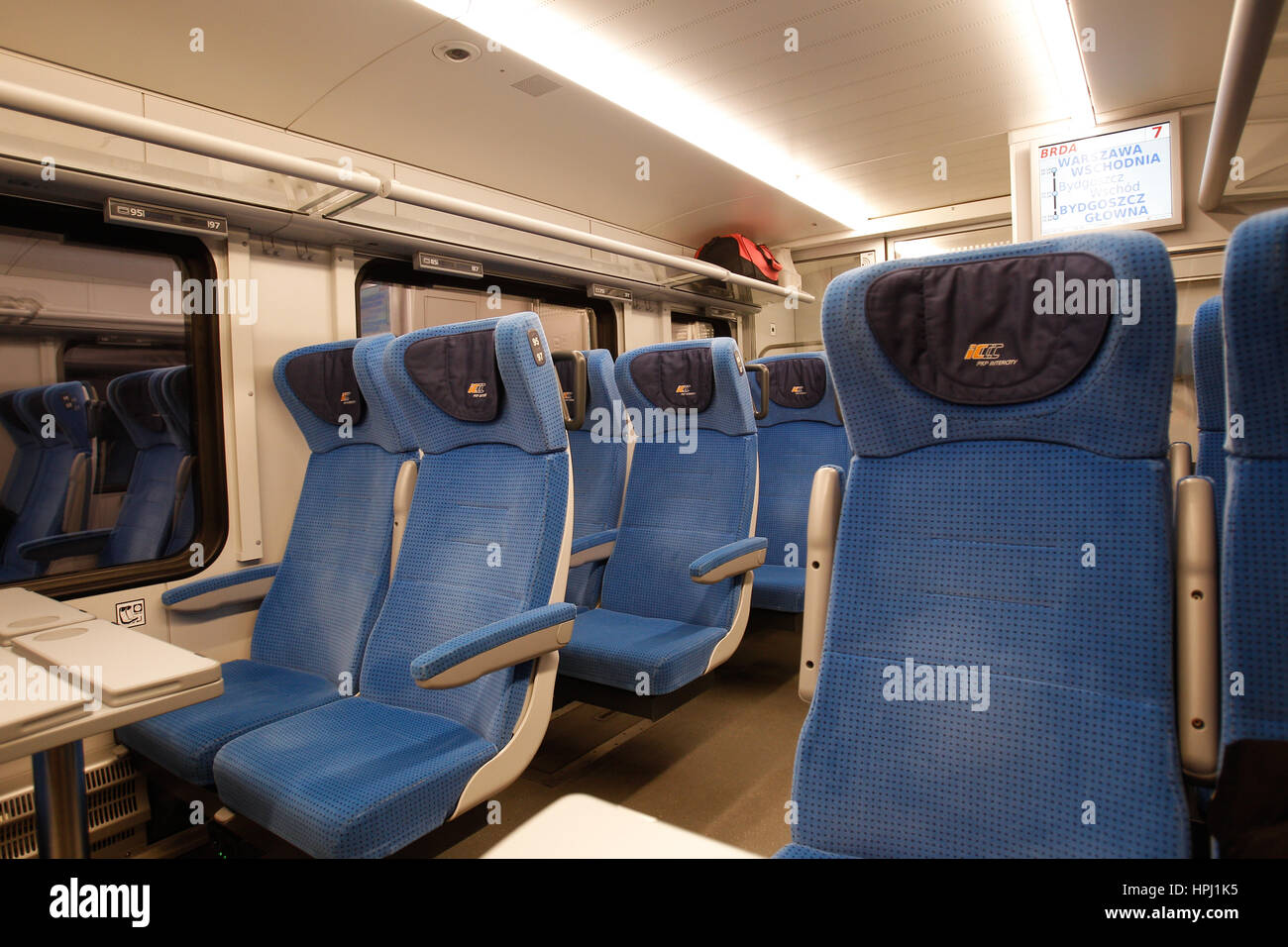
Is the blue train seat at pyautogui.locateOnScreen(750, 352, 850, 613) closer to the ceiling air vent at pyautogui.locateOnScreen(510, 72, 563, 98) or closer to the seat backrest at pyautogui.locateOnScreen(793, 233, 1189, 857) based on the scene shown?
the ceiling air vent at pyautogui.locateOnScreen(510, 72, 563, 98)

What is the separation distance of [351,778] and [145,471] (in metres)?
2.06

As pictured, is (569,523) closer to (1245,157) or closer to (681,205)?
(681,205)

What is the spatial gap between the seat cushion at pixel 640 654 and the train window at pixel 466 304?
147 centimetres

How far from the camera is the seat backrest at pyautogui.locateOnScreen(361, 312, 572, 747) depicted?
214 cm

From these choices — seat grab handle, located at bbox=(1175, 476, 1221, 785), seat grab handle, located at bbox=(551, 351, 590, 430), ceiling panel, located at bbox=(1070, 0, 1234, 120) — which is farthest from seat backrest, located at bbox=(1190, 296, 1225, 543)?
seat grab handle, located at bbox=(551, 351, 590, 430)

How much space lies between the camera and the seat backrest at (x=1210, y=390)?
1.92m

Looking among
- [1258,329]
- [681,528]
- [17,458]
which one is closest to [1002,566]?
[1258,329]

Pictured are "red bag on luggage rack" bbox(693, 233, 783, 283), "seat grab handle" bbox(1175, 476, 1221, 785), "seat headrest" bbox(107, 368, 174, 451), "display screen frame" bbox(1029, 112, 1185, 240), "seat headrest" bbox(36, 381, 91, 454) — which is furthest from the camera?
"red bag on luggage rack" bbox(693, 233, 783, 283)

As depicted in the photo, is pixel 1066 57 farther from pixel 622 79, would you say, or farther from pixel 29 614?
pixel 29 614

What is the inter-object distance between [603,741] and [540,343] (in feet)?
6.58

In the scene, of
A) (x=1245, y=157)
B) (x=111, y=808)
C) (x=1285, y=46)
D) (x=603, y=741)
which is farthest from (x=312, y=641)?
(x=1245, y=157)

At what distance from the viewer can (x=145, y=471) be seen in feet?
9.96

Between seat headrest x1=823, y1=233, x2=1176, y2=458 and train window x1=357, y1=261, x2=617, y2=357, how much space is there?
6.77ft

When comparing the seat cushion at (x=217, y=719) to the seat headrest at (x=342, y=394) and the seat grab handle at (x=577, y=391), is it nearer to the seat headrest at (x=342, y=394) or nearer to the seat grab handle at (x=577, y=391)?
the seat headrest at (x=342, y=394)
